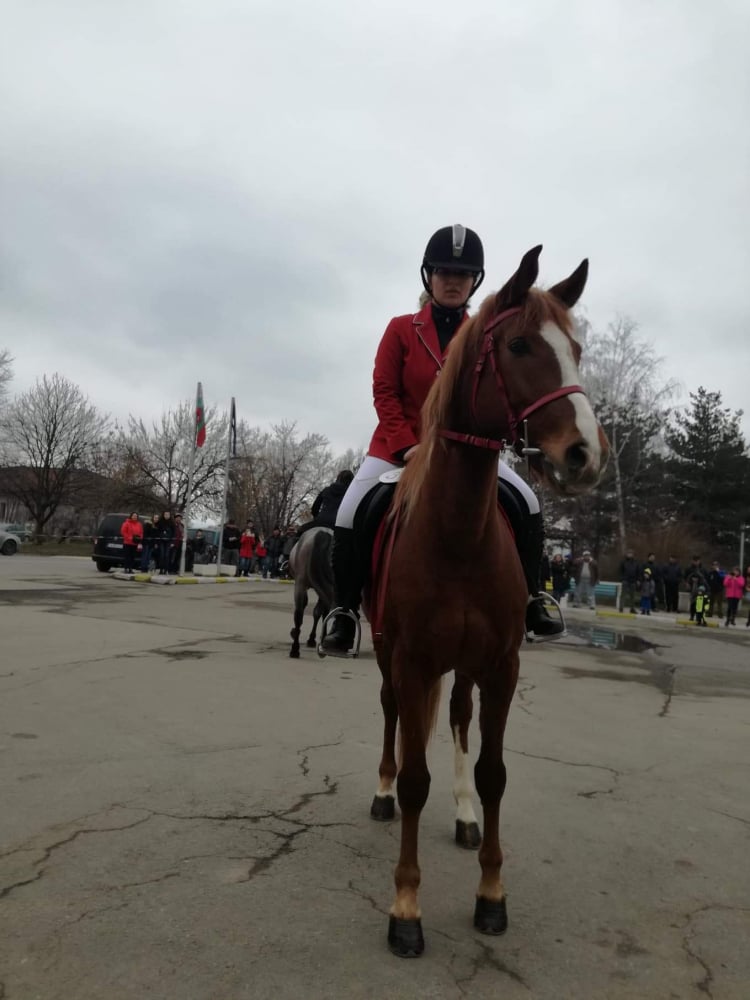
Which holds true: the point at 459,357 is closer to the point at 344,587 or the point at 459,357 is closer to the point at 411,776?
the point at 344,587

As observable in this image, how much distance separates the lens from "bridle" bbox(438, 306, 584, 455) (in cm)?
245

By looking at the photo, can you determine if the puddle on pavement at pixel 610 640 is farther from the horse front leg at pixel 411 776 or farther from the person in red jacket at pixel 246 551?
the person in red jacket at pixel 246 551

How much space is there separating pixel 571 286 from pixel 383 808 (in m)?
2.87

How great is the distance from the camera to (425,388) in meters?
3.84

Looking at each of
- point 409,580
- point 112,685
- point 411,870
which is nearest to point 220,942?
point 411,870

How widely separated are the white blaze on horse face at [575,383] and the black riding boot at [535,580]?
A: 49.9 inches

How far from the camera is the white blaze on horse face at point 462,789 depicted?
368 cm

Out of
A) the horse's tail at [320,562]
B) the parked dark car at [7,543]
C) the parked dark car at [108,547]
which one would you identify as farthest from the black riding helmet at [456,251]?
the parked dark car at [7,543]

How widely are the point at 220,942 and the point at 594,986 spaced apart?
1.33 meters

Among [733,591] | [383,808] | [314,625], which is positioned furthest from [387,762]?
[733,591]

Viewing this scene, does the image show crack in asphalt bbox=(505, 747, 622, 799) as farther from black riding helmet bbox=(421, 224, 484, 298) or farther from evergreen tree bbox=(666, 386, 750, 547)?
evergreen tree bbox=(666, 386, 750, 547)

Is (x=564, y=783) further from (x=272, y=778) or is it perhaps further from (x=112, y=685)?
(x=112, y=685)

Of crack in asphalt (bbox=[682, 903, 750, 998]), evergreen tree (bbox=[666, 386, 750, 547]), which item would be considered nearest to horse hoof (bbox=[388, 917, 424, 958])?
crack in asphalt (bbox=[682, 903, 750, 998])

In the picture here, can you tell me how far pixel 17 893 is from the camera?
280 cm
